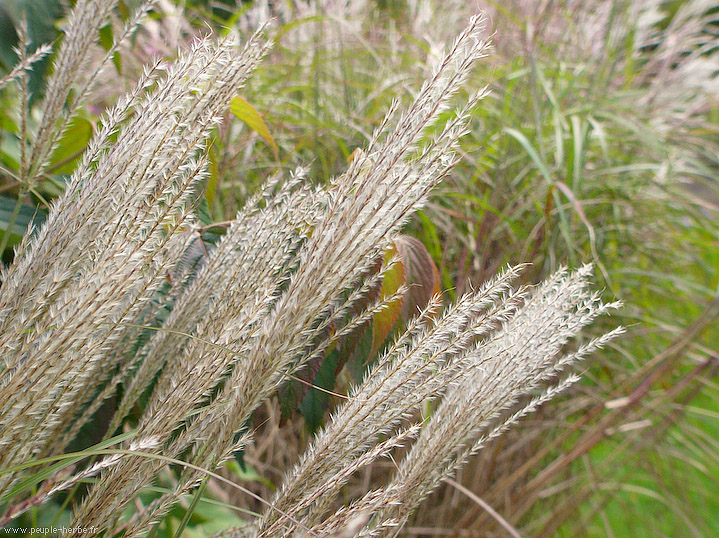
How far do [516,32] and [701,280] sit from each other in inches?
41.4

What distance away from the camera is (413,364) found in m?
0.56

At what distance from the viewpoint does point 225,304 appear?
1.95 feet

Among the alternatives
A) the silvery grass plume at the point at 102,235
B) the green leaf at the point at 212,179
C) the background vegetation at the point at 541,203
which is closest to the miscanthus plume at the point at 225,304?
the silvery grass plume at the point at 102,235

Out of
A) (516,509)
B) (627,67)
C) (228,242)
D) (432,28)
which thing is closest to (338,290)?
(228,242)

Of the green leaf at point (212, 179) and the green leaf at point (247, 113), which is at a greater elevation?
the green leaf at point (247, 113)

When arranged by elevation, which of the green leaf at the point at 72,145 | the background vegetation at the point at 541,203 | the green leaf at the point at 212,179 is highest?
the green leaf at the point at 72,145

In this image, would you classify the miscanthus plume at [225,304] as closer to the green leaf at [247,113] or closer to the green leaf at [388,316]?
the green leaf at [388,316]

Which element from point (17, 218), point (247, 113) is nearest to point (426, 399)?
point (247, 113)

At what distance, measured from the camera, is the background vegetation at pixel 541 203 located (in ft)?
4.18

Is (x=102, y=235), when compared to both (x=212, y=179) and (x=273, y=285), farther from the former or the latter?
(x=212, y=179)

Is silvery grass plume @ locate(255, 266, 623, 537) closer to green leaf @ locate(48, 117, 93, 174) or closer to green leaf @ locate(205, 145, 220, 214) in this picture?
green leaf @ locate(205, 145, 220, 214)

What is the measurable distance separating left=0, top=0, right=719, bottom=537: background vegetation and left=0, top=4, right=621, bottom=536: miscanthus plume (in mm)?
409

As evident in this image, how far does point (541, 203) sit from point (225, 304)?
1.08 metres

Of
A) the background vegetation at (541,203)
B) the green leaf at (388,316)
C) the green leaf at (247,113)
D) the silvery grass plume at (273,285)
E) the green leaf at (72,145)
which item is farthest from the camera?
the background vegetation at (541,203)
